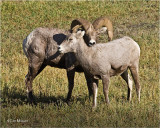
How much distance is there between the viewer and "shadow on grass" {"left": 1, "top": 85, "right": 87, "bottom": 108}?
10663mm

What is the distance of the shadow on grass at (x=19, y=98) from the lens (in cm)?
1066

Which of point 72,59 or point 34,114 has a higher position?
point 72,59

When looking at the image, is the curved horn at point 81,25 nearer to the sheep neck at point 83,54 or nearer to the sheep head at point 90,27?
the sheep head at point 90,27

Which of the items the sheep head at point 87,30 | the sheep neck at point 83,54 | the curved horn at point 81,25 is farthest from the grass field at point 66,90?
the curved horn at point 81,25

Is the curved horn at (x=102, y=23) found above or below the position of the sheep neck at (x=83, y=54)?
above

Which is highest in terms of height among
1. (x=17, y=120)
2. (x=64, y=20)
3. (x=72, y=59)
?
(x=64, y=20)

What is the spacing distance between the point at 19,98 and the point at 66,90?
1.49 m

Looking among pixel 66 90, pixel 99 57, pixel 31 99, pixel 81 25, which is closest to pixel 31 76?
pixel 31 99

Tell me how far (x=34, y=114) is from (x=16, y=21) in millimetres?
18389

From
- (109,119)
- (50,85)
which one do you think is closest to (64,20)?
(50,85)

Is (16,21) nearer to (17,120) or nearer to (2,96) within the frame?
(2,96)

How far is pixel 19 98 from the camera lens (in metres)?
11.3

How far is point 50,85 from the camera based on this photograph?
12195 mm

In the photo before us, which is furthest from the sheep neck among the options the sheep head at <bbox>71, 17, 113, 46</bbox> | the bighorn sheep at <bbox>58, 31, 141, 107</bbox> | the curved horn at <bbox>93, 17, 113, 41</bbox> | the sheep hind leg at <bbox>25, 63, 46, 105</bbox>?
the sheep hind leg at <bbox>25, 63, 46, 105</bbox>
